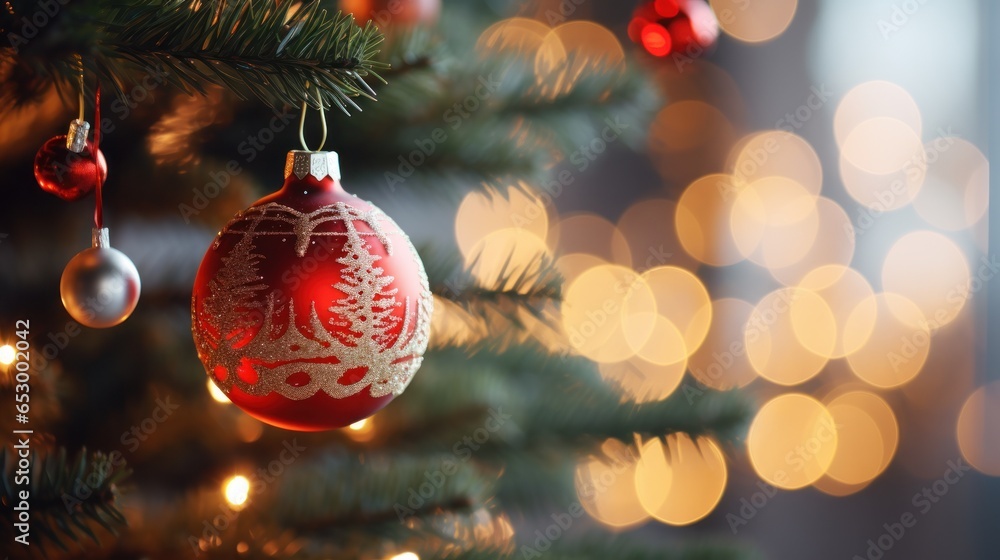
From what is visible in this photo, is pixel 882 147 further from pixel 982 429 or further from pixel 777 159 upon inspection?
pixel 982 429

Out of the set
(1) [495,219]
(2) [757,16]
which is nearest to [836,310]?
(2) [757,16]

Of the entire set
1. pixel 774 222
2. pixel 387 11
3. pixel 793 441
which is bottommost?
pixel 793 441

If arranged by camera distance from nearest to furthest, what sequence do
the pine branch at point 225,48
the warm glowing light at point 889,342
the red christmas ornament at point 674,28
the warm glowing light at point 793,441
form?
the pine branch at point 225,48 < the red christmas ornament at point 674,28 < the warm glowing light at point 889,342 < the warm glowing light at point 793,441

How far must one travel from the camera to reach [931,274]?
1818 mm

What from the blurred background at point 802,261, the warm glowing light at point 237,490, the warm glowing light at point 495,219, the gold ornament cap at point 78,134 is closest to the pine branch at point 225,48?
the gold ornament cap at point 78,134

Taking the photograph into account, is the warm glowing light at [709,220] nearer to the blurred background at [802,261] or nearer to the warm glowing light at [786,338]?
the blurred background at [802,261]

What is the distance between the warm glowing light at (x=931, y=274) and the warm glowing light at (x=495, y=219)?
83 centimetres

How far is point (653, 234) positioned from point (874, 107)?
0.59 m

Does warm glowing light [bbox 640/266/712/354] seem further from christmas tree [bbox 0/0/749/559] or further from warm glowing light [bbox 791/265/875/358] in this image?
christmas tree [bbox 0/0/749/559]

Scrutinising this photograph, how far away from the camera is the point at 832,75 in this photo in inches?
75.9

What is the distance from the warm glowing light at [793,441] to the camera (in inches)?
76.8

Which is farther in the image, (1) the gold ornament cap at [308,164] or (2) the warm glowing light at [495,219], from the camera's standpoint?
(2) the warm glowing light at [495,219]

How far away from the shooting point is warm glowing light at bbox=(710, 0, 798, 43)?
200 cm

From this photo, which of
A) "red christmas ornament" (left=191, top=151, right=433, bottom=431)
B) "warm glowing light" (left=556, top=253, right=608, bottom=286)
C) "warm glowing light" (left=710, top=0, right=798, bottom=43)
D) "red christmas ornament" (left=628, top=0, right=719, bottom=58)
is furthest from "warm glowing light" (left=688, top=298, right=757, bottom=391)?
"red christmas ornament" (left=191, top=151, right=433, bottom=431)
